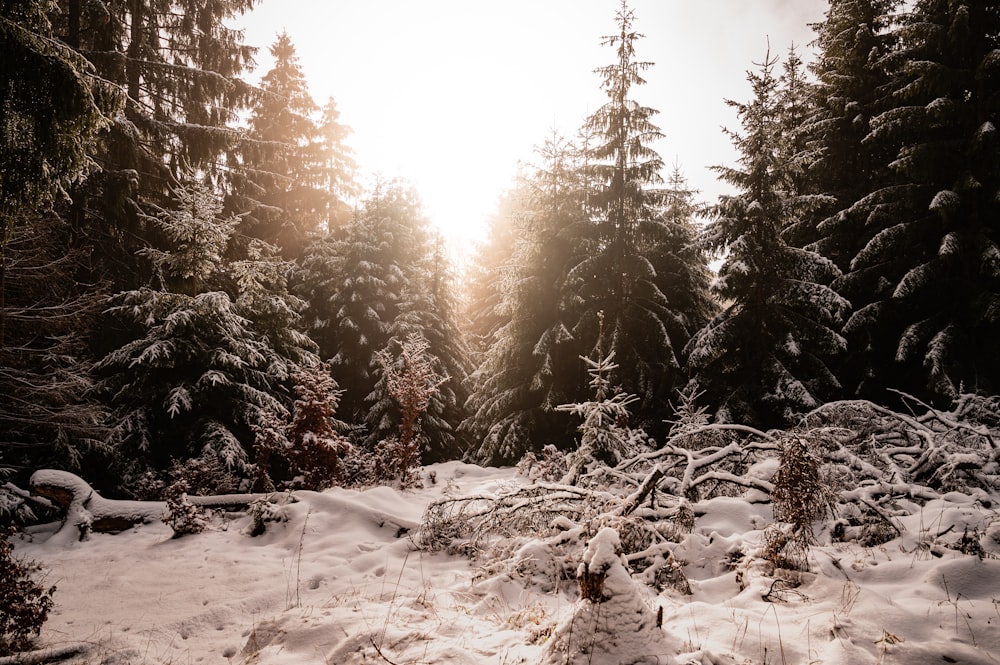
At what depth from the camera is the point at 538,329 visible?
14.9 m

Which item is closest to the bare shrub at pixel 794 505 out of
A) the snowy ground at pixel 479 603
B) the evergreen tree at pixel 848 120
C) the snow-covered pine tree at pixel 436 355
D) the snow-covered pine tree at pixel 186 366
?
the snowy ground at pixel 479 603

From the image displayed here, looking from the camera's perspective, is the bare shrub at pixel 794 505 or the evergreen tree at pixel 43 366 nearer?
the bare shrub at pixel 794 505

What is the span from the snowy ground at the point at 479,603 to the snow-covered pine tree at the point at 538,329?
26.3ft

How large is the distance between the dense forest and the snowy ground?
134 inches

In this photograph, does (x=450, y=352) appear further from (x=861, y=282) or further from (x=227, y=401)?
(x=861, y=282)

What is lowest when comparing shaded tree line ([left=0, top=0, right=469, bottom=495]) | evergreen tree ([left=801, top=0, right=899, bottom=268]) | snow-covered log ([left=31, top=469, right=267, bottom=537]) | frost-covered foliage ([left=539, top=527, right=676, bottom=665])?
snow-covered log ([left=31, top=469, right=267, bottom=537])

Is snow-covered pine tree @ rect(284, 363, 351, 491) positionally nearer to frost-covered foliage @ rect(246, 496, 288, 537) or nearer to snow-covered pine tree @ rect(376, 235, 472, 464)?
frost-covered foliage @ rect(246, 496, 288, 537)

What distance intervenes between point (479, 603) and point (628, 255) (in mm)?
→ 11360

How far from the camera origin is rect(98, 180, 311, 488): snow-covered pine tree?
10266 millimetres

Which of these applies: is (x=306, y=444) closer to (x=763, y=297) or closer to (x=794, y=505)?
(x=794, y=505)

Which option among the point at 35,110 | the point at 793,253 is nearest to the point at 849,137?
the point at 793,253

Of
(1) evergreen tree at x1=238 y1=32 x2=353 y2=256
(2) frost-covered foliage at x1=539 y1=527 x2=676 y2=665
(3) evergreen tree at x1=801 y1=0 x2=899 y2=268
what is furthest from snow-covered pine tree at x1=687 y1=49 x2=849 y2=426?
(1) evergreen tree at x1=238 y1=32 x2=353 y2=256

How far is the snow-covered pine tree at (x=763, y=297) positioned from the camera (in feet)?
37.1

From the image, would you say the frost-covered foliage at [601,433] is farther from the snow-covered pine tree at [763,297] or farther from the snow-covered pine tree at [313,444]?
the snow-covered pine tree at [313,444]
